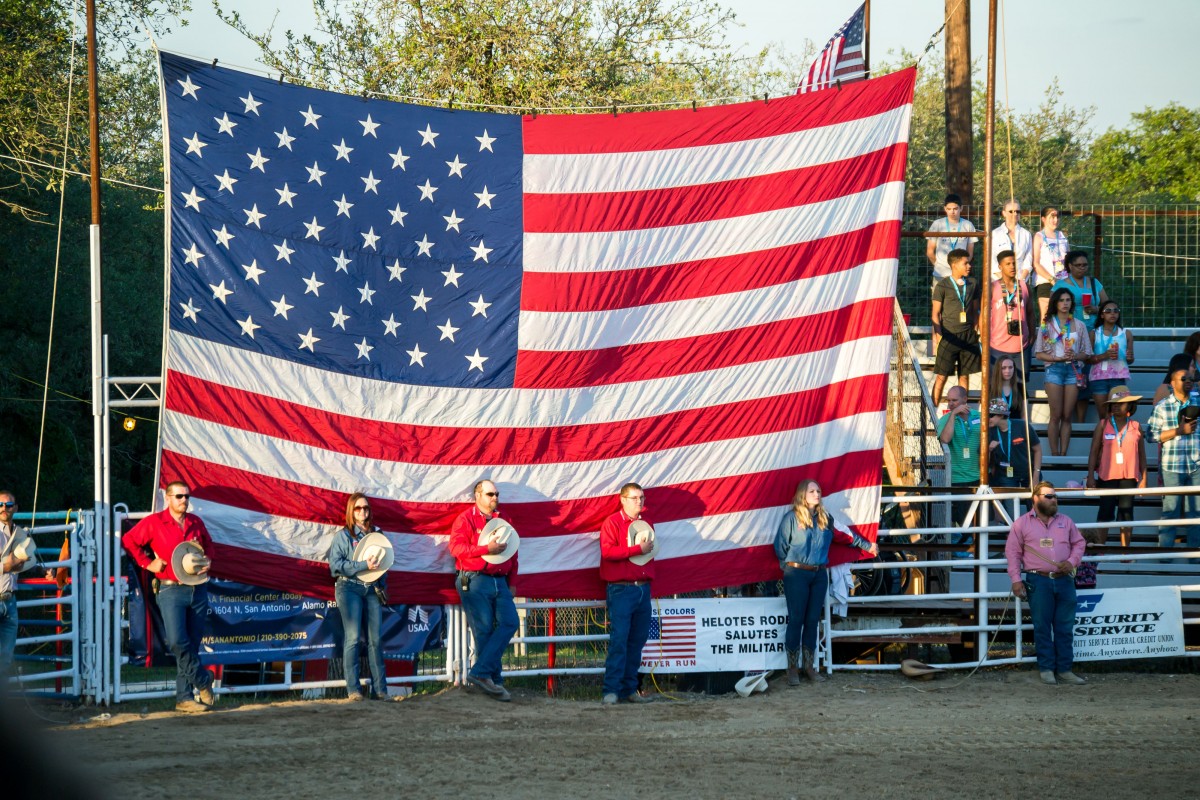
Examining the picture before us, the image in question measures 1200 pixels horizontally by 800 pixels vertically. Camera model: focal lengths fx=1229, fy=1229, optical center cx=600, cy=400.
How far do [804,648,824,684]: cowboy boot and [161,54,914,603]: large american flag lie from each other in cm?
86

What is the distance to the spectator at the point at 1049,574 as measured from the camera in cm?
1088

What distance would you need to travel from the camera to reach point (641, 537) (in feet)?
33.1

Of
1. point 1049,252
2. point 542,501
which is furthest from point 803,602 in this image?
point 1049,252

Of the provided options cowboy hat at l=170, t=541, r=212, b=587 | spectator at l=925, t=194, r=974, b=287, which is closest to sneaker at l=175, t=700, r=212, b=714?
cowboy hat at l=170, t=541, r=212, b=587

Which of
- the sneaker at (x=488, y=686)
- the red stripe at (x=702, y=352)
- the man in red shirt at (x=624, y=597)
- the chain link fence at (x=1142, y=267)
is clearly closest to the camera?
the sneaker at (x=488, y=686)

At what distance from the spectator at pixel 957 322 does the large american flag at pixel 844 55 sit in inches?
97.1

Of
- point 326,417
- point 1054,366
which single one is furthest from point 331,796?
point 1054,366

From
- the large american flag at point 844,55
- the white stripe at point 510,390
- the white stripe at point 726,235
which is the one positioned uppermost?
the large american flag at point 844,55

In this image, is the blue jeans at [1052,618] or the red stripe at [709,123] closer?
the red stripe at [709,123]

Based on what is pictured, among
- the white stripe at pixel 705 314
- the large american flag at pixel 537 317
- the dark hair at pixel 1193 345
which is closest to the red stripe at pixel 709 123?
the large american flag at pixel 537 317

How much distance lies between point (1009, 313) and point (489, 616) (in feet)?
24.9

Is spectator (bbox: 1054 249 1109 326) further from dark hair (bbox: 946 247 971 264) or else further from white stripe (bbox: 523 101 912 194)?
white stripe (bbox: 523 101 912 194)

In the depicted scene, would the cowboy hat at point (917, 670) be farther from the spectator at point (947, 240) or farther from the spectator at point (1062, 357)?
the spectator at point (947, 240)

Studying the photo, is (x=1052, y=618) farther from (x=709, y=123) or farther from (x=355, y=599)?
(x=355, y=599)
